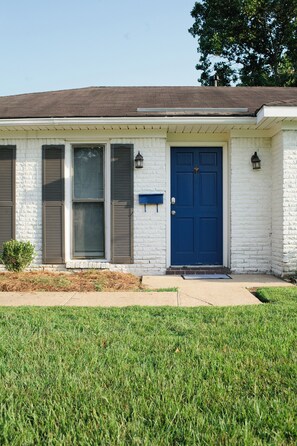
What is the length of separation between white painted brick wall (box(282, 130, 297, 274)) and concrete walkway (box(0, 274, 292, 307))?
2.77 ft

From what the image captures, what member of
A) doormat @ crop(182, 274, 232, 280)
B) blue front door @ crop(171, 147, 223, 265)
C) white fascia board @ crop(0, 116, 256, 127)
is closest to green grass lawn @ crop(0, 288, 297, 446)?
doormat @ crop(182, 274, 232, 280)

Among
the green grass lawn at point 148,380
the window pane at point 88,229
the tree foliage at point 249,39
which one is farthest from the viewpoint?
the tree foliage at point 249,39

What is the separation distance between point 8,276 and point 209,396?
15.4 feet

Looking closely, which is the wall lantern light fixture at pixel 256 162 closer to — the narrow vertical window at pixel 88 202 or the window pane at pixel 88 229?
the narrow vertical window at pixel 88 202

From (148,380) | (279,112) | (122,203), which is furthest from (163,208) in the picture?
(148,380)

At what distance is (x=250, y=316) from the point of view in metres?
3.69

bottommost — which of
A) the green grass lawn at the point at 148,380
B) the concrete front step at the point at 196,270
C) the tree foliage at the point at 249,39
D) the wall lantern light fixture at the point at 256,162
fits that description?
the green grass lawn at the point at 148,380

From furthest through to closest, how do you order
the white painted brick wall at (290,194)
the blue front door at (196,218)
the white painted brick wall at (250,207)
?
the blue front door at (196,218) → the white painted brick wall at (250,207) → the white painted brick wall at (290,194)

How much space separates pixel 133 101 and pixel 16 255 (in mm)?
3945

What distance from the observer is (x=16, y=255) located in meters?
A: 6.48

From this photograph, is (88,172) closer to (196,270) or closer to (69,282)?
(69,282)

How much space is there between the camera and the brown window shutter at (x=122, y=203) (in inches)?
277

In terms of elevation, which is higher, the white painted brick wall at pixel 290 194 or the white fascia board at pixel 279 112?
the white fascia board at pixel 279 112

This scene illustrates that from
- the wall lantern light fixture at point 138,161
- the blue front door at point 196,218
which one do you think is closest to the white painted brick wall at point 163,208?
the wall lantern light fixture at point 138,161
